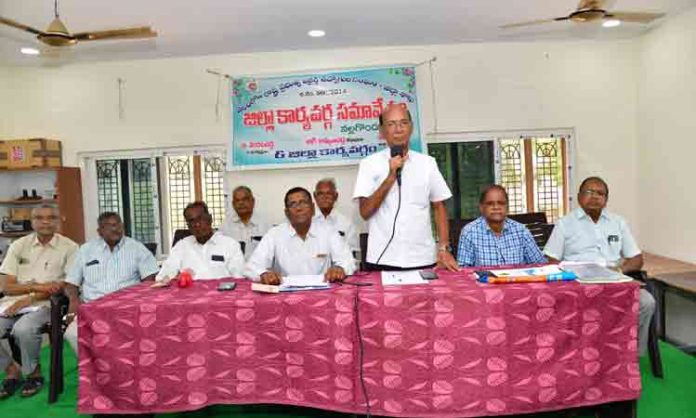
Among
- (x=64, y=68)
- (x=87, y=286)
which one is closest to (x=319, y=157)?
(x=87, y=286)

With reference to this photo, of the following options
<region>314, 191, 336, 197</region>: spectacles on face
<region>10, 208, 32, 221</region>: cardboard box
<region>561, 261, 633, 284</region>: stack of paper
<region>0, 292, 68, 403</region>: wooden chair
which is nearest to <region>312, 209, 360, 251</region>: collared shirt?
<region>314, 191, 336, 197</region>: spectacles on face

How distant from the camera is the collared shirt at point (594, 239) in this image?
3102 millimetres

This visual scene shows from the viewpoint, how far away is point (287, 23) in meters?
3.93

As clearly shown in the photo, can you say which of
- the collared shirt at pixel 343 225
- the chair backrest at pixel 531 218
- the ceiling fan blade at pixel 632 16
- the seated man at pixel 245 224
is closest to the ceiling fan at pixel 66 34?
the seated man at pixel 245 224

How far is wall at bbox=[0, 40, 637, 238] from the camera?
15.4ft

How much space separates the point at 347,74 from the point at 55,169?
2.91 metres

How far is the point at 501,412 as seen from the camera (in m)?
1.92

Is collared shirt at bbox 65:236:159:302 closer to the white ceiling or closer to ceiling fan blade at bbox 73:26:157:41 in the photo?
ceiling fan blade at bbox 73:26:157:41

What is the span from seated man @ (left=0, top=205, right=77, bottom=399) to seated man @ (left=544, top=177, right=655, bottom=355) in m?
3.23

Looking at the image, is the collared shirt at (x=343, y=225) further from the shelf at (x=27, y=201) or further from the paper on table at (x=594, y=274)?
the shelf at (x=27, y=201)

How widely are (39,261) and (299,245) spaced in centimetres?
194

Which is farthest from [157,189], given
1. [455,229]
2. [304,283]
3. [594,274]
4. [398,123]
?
[594,274]

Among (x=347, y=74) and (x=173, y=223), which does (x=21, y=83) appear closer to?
(x=173, y=223)

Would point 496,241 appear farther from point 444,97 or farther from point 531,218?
point 444,97
